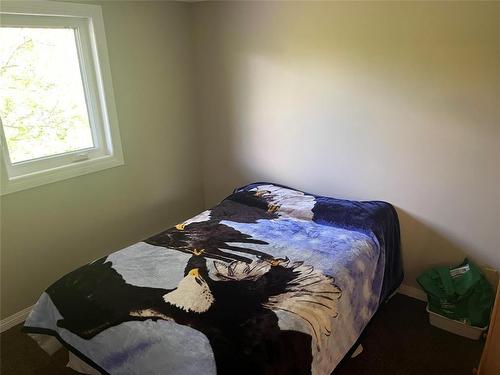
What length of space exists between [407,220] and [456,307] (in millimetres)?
582

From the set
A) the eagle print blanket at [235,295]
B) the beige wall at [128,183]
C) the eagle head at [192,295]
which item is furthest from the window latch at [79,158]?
the eagle head at [192,295]

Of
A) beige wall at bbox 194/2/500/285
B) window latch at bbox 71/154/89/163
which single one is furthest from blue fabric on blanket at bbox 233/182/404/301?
window latch at bbox 71/154/89/163

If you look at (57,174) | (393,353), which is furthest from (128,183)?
(393,353)

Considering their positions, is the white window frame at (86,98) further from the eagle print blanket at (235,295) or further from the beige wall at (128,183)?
the eagle print blanket at (235,295)

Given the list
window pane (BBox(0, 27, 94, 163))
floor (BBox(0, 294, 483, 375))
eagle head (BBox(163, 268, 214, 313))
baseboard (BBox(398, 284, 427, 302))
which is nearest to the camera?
eagle head (BBox(163, 268, 214, 313))

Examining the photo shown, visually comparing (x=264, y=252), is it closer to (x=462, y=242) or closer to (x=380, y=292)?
(x=380, y=292)

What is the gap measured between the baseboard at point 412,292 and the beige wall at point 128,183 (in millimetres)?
1873

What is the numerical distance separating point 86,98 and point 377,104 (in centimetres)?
193

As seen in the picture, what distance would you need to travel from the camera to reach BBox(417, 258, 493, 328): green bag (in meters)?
2.12

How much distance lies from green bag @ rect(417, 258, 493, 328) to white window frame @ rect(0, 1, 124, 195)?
89.2 inches

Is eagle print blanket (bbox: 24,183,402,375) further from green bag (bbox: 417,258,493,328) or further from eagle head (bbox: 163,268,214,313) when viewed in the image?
green bag (bbox: 417,258,493,328)

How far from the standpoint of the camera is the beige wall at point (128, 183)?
7.71ft

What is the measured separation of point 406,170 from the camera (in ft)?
7.83

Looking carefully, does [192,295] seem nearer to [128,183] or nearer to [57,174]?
[57,174]
